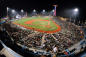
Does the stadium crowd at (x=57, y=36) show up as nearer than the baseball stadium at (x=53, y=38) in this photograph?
No

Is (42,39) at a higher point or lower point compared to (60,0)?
lower

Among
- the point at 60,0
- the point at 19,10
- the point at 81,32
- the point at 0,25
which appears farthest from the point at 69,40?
the point at 19,10

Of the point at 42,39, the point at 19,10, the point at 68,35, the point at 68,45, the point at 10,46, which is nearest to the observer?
the point at 10,46

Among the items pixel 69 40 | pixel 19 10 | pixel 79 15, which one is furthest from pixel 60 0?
pixel 19 10

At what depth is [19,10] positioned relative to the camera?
11055 mm

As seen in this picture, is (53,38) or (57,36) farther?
(57,36)

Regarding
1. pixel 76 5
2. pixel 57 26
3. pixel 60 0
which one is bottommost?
pixel 57 26

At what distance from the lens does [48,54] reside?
3.56m

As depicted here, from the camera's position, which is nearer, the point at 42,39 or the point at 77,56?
the point at 77,56

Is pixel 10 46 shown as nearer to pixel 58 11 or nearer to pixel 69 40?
pixel 69 40

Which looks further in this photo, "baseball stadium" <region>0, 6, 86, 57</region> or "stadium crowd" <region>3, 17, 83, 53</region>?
"stadium crowd" <region>3, 17, 83, 53</region>

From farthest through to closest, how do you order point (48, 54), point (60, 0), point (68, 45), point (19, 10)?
point (19, 10) → point (60, 0) → point (68, 45) → point (48, 54)

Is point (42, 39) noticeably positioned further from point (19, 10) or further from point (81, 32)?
point (19, 10)

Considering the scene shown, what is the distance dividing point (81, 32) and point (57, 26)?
244cm
